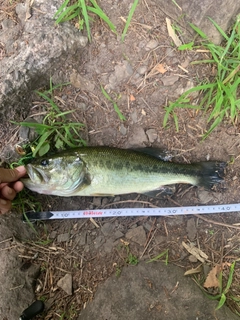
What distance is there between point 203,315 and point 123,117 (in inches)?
98.7

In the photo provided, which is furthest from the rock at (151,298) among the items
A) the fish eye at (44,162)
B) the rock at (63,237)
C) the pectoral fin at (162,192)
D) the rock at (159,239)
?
the fish eye at (44,162)

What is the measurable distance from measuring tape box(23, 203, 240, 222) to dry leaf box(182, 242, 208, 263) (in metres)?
0.42

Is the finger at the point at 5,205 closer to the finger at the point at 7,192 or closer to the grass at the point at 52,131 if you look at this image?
the finger at the point at 7,192

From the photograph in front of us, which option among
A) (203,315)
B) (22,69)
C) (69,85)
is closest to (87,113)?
(69,85)

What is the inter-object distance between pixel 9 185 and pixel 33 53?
5.29 ft

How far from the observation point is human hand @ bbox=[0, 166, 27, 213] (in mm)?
3834

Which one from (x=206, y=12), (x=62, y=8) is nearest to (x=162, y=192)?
(x=206, y=12)

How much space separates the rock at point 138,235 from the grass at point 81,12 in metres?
2.44

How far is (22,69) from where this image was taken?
4070 mm

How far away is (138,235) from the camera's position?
418 cm

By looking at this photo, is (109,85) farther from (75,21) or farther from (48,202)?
(48,202)

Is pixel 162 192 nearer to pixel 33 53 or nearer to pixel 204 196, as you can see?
pixel 204 196

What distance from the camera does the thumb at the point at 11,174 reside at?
378 cm

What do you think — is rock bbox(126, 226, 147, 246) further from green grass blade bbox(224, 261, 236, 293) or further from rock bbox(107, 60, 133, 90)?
rock bbox(107, 60, 133, 90)
